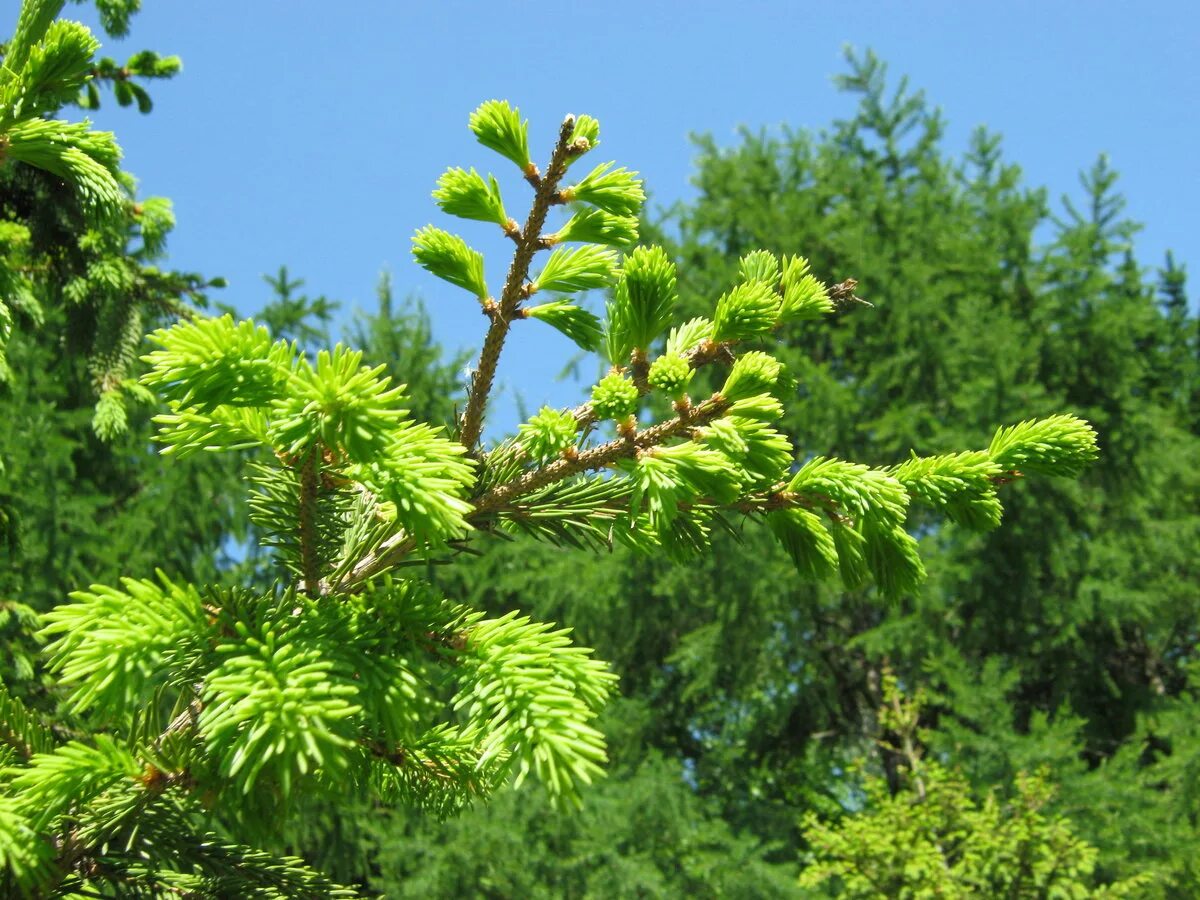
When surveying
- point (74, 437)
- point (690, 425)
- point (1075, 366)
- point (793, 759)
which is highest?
point (1075, 366)

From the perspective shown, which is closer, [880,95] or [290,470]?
[290,470]

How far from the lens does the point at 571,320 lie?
112 cm

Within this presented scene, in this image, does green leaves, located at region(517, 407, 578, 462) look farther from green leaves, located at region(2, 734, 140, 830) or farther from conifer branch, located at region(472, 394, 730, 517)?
green leaves, located at region(2, 734, 140, 830)

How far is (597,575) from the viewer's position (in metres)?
13.4

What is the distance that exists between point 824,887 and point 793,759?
354cm

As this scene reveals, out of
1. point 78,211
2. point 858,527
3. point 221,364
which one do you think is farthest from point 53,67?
point 78,211

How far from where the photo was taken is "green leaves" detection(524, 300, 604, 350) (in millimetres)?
1100

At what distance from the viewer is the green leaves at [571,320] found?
1.10 metres

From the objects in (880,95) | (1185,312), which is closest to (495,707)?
(880,95)

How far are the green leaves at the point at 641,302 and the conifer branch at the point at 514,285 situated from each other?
104 mm

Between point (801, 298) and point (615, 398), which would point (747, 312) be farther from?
point (615, 398)

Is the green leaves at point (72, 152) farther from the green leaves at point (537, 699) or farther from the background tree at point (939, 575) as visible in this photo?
the background tree at point (939, 575)

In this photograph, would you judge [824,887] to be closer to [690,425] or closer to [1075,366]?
[1075,366]

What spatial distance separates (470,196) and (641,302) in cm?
22
